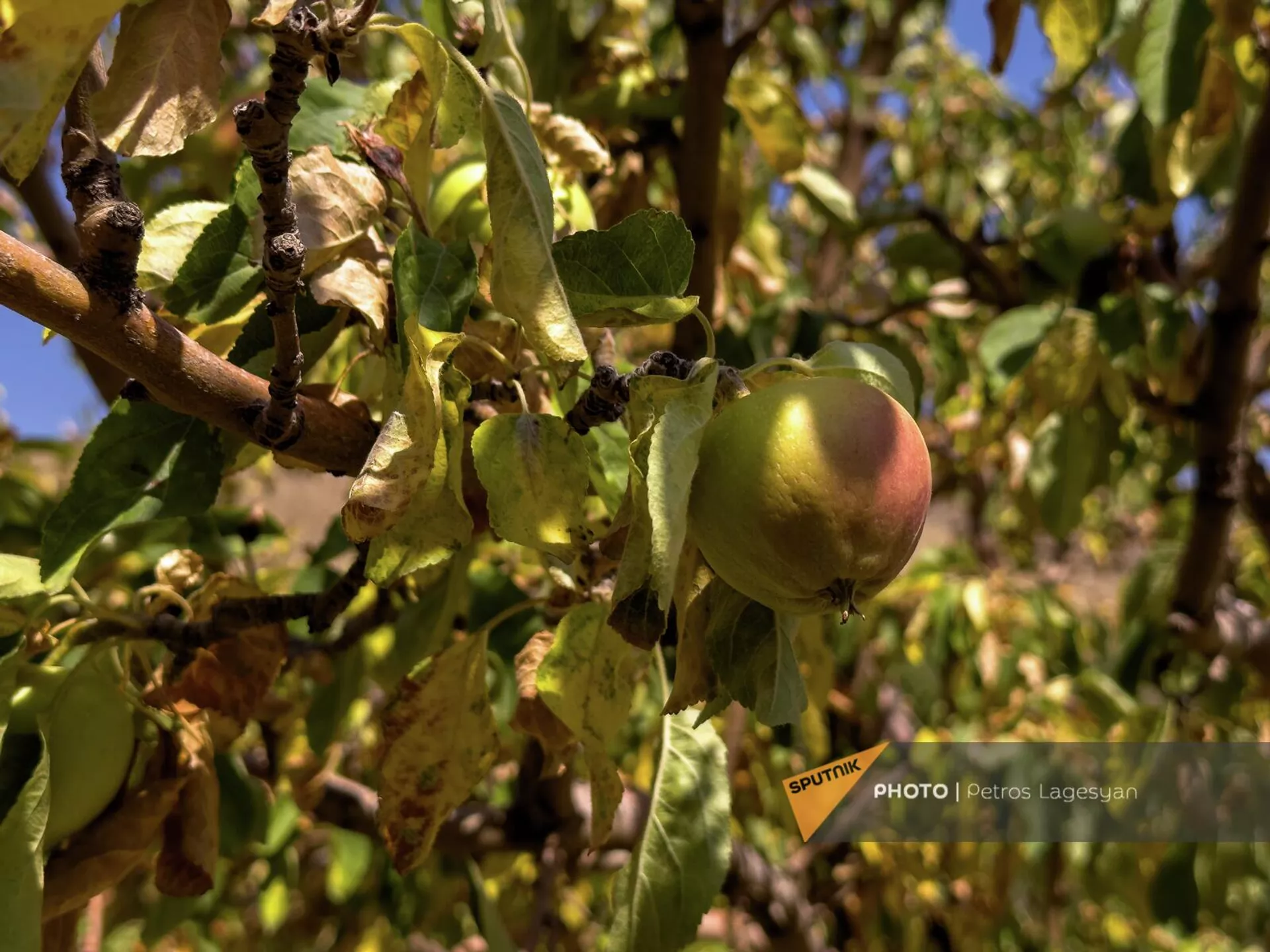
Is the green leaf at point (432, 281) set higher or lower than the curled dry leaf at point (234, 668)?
higher

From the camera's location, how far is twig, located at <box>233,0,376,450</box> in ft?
1.47

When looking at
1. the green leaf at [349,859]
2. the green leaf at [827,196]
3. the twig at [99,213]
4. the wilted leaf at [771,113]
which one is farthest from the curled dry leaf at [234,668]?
the green leaf at [827,196]

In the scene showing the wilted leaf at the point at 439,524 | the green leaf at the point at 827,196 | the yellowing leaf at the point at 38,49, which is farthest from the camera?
the green leaf at the point at 827,196

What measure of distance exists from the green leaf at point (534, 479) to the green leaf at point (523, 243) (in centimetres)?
7

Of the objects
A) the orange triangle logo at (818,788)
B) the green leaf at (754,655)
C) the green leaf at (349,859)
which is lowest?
the green leaf at (349,859)

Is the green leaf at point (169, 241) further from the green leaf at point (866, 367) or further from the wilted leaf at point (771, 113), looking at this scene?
the wilted leaf at point (771, 113)

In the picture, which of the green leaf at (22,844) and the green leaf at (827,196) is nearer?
the green leaf at (22,844)

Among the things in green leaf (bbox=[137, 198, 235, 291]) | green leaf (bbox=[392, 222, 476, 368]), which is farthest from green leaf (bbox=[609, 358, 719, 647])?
green leaf (bbox=[137, 198, 235, 291])

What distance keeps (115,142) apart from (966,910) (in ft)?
7.72

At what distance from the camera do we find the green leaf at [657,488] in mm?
454

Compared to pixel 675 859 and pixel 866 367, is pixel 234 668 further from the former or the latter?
pixel 866 367

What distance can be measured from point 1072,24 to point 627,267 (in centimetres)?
96

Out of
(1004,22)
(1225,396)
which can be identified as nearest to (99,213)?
(1004,22)

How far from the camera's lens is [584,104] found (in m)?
1.22
